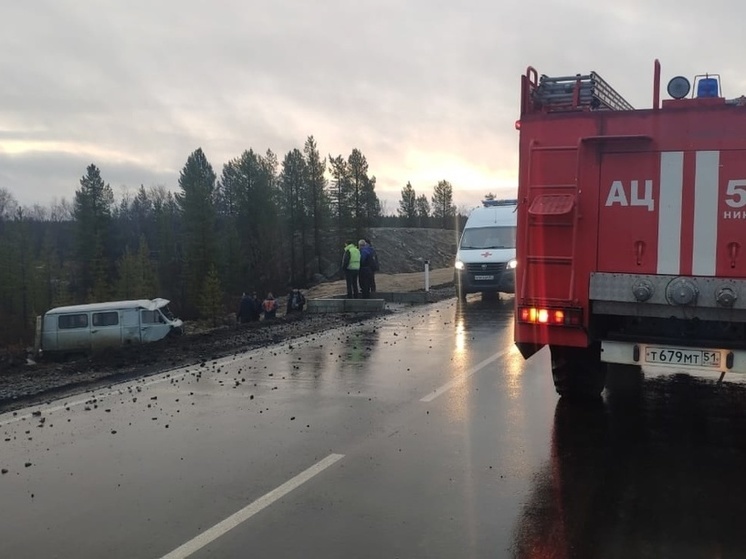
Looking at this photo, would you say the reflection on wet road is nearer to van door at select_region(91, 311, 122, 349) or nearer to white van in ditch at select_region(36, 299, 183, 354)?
white van in ditch at select_region(36, 299, 183, 354)

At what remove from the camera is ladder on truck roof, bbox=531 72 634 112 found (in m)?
6.51

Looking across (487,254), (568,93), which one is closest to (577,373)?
(568,93)

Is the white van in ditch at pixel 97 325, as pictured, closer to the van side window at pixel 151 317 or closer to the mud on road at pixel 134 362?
the van side window at pixel 151 317

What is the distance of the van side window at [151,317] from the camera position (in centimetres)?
2833

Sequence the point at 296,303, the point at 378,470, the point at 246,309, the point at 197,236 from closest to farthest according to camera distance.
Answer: the point at 378,470 → the point at 296,303 → the point at 246,309 → the point at 197,236

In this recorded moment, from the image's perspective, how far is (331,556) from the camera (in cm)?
401

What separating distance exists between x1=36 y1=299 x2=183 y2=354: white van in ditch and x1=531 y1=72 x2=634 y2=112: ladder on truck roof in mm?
24258

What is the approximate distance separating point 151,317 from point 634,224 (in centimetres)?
2550

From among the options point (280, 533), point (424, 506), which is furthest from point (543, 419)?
point (280, 533)

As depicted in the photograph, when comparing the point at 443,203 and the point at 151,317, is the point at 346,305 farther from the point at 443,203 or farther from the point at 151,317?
the point at 443,203

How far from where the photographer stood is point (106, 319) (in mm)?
28062

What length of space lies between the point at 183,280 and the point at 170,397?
6563 cm

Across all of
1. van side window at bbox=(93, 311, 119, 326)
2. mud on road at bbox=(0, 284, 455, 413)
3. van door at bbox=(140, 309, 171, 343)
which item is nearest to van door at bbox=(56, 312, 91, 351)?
van side window at bbox=(93, 311, 119, 326)

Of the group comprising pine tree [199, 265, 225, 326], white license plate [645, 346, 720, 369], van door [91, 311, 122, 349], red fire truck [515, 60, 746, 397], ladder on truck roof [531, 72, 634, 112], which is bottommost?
pine tree [199, 265, 225, 326]
